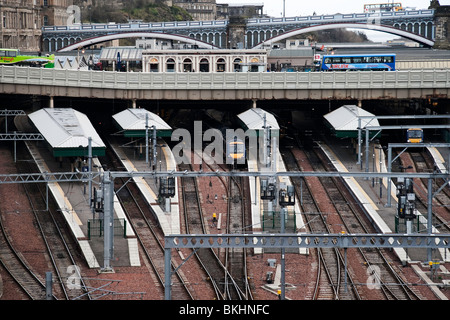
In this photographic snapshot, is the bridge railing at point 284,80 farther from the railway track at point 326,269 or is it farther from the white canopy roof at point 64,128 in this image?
the railway track at point 326,269

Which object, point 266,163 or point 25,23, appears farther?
point 25,23

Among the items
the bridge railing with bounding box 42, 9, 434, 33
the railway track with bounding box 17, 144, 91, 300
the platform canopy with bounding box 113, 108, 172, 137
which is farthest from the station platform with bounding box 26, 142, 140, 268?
the bridge railing with bounding box 42, 9, 434, 33

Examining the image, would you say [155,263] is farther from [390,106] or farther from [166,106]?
[390,106]

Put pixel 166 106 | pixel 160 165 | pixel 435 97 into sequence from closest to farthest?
1. pixel 160 165
2. pixel 435 97
3. pixel 166 106

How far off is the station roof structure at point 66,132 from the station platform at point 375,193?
17.0 metres

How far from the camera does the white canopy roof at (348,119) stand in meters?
69.1

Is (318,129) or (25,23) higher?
(25,23)

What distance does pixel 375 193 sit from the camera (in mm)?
61625

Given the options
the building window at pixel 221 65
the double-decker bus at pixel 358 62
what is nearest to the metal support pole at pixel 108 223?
the double-decker bus at pixel 358 62

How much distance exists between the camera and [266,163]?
219 ft

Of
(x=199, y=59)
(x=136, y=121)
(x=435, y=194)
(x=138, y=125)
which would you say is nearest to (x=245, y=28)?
(x=199, y=59)
